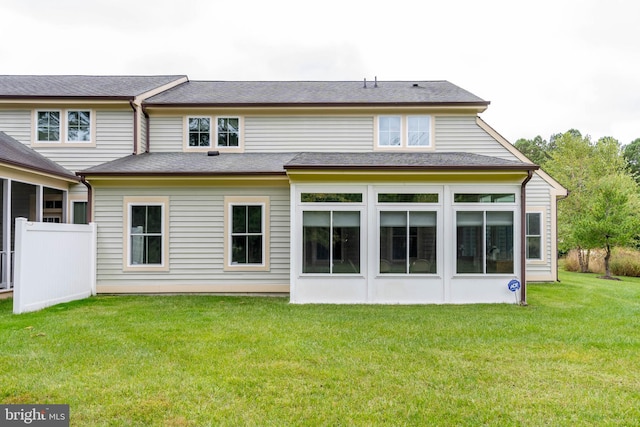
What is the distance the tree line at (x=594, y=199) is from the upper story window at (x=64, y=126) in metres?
19.2

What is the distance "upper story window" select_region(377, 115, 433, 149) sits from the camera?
39.5ft

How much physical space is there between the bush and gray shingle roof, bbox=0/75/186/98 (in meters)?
20.6

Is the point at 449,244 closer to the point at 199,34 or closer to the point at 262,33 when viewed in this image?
the point at 262,33

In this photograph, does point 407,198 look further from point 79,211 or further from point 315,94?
point 79,211

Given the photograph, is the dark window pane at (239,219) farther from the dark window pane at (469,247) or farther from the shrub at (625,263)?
the shrub at (625,263)

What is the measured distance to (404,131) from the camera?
1212 cm

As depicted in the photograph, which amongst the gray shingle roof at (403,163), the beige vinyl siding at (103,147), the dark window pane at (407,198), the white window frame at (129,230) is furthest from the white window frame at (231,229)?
the beige vinyl siding at (103,147)

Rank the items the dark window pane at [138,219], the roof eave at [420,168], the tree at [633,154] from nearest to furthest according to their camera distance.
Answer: the roof eave at [420,168], the dark window pane at [138,219], the tree at [633,154]

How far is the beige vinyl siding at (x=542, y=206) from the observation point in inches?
506

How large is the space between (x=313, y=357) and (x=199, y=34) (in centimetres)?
2363

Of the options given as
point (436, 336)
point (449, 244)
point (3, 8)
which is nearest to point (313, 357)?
point (436, 336)

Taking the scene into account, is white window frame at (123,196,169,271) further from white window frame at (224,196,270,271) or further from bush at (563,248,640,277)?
bush at (563,248,640,277)

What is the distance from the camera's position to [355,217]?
903 centimetres

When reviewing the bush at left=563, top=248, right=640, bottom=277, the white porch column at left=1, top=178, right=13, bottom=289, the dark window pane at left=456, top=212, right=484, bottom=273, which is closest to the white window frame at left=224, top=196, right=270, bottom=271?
the dark window pane at left=456, top=212, right=484, bottom=273
